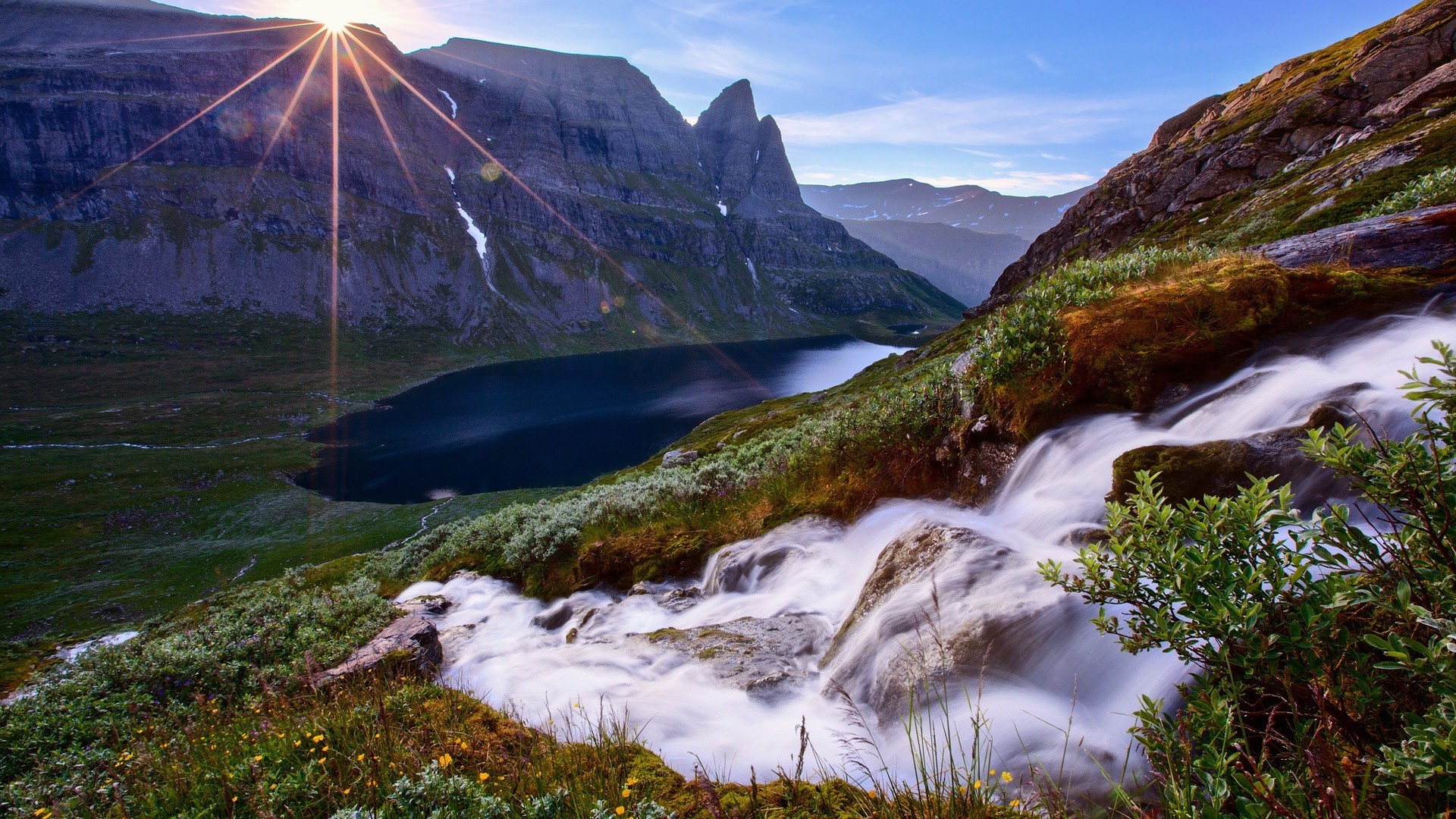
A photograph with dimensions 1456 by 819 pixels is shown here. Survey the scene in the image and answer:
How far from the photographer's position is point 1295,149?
41.0 m

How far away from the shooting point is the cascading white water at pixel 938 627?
216 inches

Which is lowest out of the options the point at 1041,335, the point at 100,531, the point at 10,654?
the point at 100,531

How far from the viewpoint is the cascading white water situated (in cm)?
549

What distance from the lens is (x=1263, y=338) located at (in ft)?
30.1

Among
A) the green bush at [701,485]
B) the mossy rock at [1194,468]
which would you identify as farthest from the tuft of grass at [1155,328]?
the mossy rock at [1194,468]

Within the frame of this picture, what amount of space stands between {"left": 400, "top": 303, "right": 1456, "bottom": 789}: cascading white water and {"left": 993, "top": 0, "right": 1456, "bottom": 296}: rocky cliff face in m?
12.7

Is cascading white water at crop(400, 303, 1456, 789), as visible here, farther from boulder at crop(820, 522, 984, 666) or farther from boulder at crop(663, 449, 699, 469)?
boulder at crop(663, 449, 699, 469)

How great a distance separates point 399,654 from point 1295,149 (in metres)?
60.6

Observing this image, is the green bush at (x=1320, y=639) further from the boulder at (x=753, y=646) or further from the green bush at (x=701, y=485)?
the green bush at (x=701, y=485)

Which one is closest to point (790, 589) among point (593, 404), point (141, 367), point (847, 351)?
point (593, 404)

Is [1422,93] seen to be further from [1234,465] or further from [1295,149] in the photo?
[1234,465]

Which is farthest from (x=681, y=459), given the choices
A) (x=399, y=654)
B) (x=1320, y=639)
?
(x=1320, y=639)

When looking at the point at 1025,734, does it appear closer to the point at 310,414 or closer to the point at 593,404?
the point at 593,404

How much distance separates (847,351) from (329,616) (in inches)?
7599
